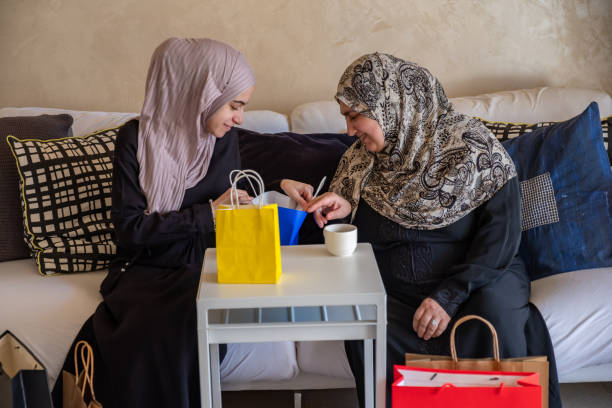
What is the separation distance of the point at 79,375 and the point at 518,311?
122 cm

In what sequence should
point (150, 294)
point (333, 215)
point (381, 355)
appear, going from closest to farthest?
point (381, 355) < point (150, 294) < point (333, 215)

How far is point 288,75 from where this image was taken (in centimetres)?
263

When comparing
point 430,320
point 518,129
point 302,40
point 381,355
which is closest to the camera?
point 381,355

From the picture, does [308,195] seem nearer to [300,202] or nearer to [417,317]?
[300,202]

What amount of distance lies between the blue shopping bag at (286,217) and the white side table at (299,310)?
0.55ft

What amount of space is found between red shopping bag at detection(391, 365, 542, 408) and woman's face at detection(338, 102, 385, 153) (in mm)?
694

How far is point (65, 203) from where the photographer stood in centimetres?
205

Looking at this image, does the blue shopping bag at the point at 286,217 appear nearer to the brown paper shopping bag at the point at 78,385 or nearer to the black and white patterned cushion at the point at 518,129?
the brown paper shopping bag at the point at 78,385

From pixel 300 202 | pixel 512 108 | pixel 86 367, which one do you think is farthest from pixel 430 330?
pixel 512 108

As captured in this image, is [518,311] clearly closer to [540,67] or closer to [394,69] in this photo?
[394,69]

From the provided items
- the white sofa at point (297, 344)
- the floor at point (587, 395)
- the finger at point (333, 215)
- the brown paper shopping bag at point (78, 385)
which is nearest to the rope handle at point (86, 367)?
the brown paper shopping bag at point (78, 385)

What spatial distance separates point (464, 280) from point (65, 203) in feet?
4.37

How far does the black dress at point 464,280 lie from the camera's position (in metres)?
1.63

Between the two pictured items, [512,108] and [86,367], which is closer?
A: [86,367]
